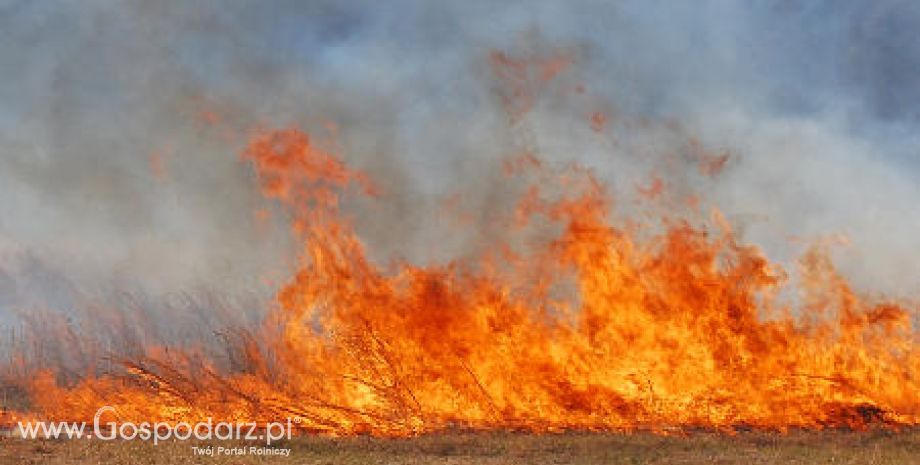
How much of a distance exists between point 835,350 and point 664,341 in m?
6.27

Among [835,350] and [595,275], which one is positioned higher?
[595,275]

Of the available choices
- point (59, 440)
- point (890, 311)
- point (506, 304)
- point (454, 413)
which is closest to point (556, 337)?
point (506, 304)

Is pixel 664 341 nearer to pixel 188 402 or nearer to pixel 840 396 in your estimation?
pixel 840 396

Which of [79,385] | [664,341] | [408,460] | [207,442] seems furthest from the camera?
[79,385]

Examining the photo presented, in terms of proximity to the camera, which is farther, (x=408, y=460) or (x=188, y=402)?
(x=188, y=402)

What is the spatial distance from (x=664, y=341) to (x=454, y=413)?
25.9ft

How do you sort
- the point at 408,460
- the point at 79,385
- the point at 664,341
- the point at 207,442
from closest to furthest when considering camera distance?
the point at 408,460
the point at 207,442
the point at 664,341
the point at 79,385

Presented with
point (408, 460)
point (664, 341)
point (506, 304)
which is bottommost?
point (408, 460)

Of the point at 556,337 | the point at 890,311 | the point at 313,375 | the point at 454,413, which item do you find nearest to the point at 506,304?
the point at 556,337

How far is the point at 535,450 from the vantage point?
2425cm

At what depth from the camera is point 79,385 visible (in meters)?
29.7

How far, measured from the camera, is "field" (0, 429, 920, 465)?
21953 millimetres

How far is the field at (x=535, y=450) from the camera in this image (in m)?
22.0

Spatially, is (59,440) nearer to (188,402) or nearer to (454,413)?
(188,402)
